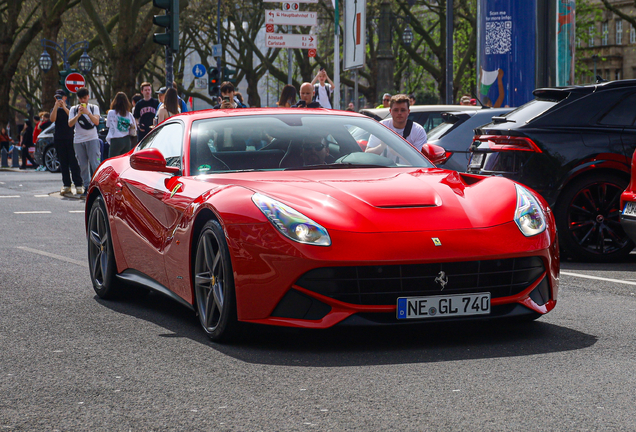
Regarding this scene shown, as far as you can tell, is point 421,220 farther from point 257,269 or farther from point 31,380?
point 31,380

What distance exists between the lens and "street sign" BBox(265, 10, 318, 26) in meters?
23.2

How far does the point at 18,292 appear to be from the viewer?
7.32 metres

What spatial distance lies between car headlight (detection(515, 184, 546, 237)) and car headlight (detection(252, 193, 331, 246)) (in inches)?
41.5

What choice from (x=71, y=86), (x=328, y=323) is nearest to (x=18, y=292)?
(x=328, y=323)

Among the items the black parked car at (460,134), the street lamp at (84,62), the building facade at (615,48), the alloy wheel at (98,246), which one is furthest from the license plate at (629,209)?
the building facade at (615,48)

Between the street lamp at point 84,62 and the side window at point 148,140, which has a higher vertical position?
the street lamp at point 84,62

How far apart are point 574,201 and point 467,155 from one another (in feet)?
12.0

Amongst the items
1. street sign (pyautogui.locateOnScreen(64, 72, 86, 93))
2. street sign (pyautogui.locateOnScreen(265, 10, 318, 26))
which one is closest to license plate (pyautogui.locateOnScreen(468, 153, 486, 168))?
street sign (pyautogui.locateOnScreen(265, 10, 318, 26))

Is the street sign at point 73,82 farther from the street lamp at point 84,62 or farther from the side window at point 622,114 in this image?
the side window at point 622,114

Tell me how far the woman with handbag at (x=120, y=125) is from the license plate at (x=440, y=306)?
39.6 feet

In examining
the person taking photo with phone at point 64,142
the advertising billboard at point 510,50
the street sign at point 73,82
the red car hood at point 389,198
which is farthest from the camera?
the street sign at point 73,82

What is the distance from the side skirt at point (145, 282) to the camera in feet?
19.6

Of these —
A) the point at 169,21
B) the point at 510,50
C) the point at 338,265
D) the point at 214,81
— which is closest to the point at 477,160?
the point at 338,265

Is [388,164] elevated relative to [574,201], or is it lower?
elevated
